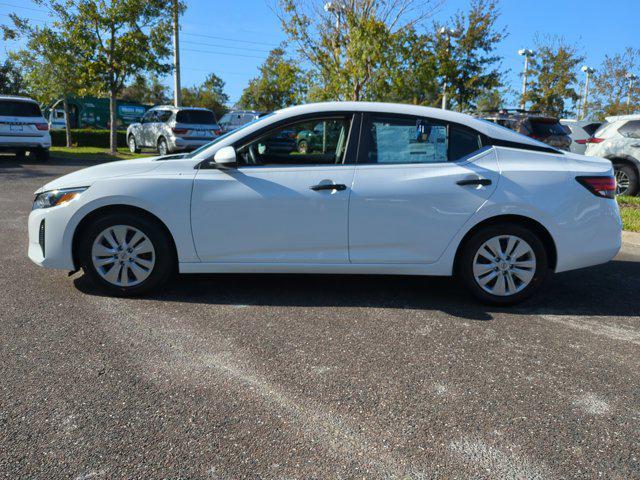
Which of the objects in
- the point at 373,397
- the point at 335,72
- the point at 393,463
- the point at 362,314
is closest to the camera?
the point at 393,463

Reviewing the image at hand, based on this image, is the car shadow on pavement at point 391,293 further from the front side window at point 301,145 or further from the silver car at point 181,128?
the silver car at point 181,128

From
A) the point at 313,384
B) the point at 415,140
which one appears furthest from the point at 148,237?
the point at 415,140

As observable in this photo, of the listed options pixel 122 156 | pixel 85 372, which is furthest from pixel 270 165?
pixel 122 156

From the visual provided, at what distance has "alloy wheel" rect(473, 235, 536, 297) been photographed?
14.8 feet

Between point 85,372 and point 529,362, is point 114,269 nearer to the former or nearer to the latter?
point 85,372

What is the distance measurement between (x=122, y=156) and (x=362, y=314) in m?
17.4

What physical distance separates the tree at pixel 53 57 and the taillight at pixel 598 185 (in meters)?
18.1

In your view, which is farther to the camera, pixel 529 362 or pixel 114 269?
pixel 114 269

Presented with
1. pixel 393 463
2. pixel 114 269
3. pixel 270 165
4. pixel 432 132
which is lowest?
pixel 393 463

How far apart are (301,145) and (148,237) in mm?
1460

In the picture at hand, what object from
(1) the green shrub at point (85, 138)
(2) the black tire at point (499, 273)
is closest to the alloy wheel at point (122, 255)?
(2) the black tire at point (499, 273)

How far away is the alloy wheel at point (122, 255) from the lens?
4523mm

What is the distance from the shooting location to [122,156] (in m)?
19.7

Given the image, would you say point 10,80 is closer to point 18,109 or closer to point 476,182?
point 18,109
